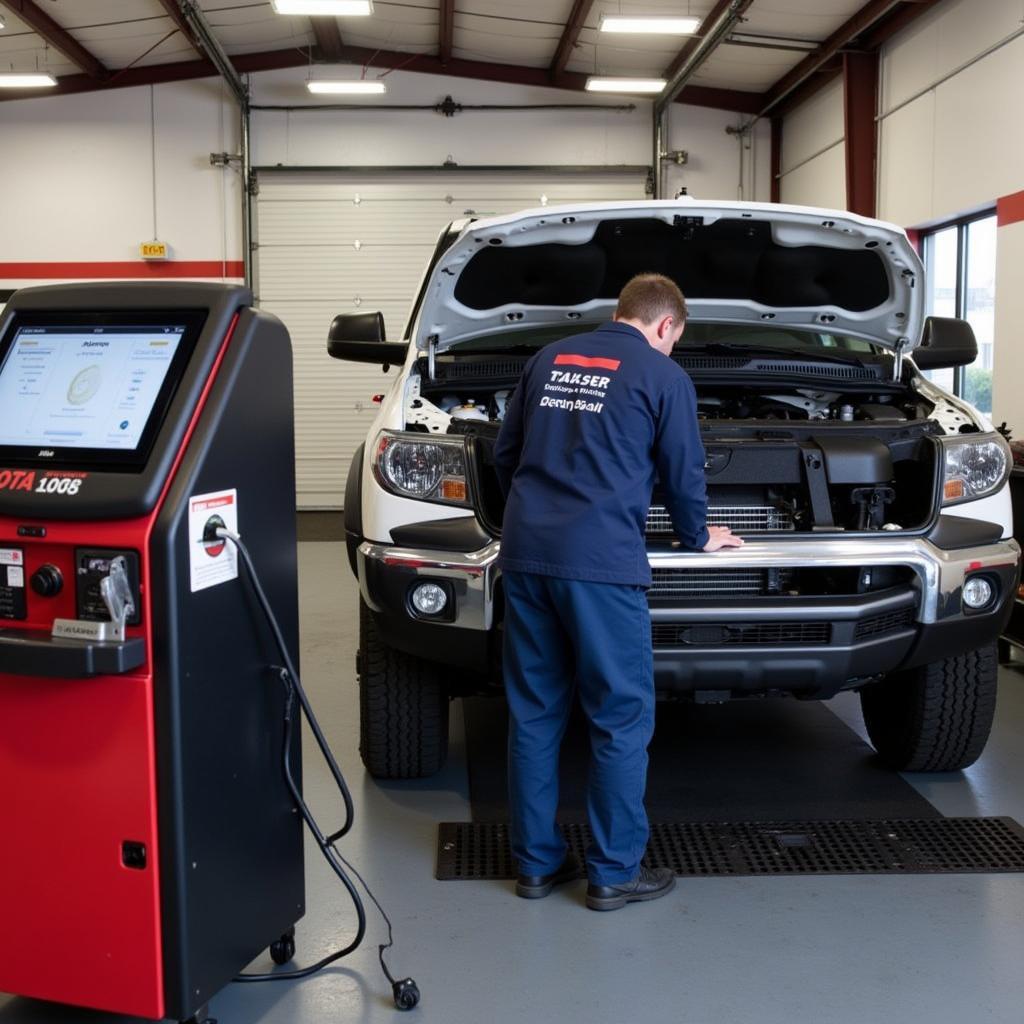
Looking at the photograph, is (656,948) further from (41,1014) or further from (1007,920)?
(41,1014)

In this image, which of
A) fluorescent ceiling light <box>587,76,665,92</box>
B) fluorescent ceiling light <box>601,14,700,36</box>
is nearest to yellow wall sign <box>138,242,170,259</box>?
fluorescent ceiling light <box>587,76,665,92</box>

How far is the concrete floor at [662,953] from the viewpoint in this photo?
2.30 meters

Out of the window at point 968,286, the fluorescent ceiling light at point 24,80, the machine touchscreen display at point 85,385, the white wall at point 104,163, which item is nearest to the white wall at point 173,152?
the white wall at point 104,163

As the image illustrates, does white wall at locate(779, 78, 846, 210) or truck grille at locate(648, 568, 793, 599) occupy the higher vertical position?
white wall at locate(779, 78, 846, 210)

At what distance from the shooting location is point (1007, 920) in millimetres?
2701

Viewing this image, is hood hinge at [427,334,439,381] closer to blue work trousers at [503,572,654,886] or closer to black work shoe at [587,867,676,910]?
blue work trousers at [503,572,654,886]

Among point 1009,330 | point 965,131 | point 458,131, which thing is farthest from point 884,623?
point 458,131

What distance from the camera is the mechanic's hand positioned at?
9.41ft

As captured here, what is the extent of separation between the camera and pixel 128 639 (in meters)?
1.91

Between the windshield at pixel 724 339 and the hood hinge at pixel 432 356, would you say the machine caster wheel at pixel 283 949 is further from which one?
the windshield at pixel 724 339

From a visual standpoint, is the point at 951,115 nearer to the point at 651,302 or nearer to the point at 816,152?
the point at 816,152

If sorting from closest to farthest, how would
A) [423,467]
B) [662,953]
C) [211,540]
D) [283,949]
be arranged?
1. [211,540]
2. [283,949]
3. [662,953]
4. [423,467]

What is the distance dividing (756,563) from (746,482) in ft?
0.91

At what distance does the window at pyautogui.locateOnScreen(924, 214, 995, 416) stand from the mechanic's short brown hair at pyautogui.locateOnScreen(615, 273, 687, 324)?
21.9 ft
